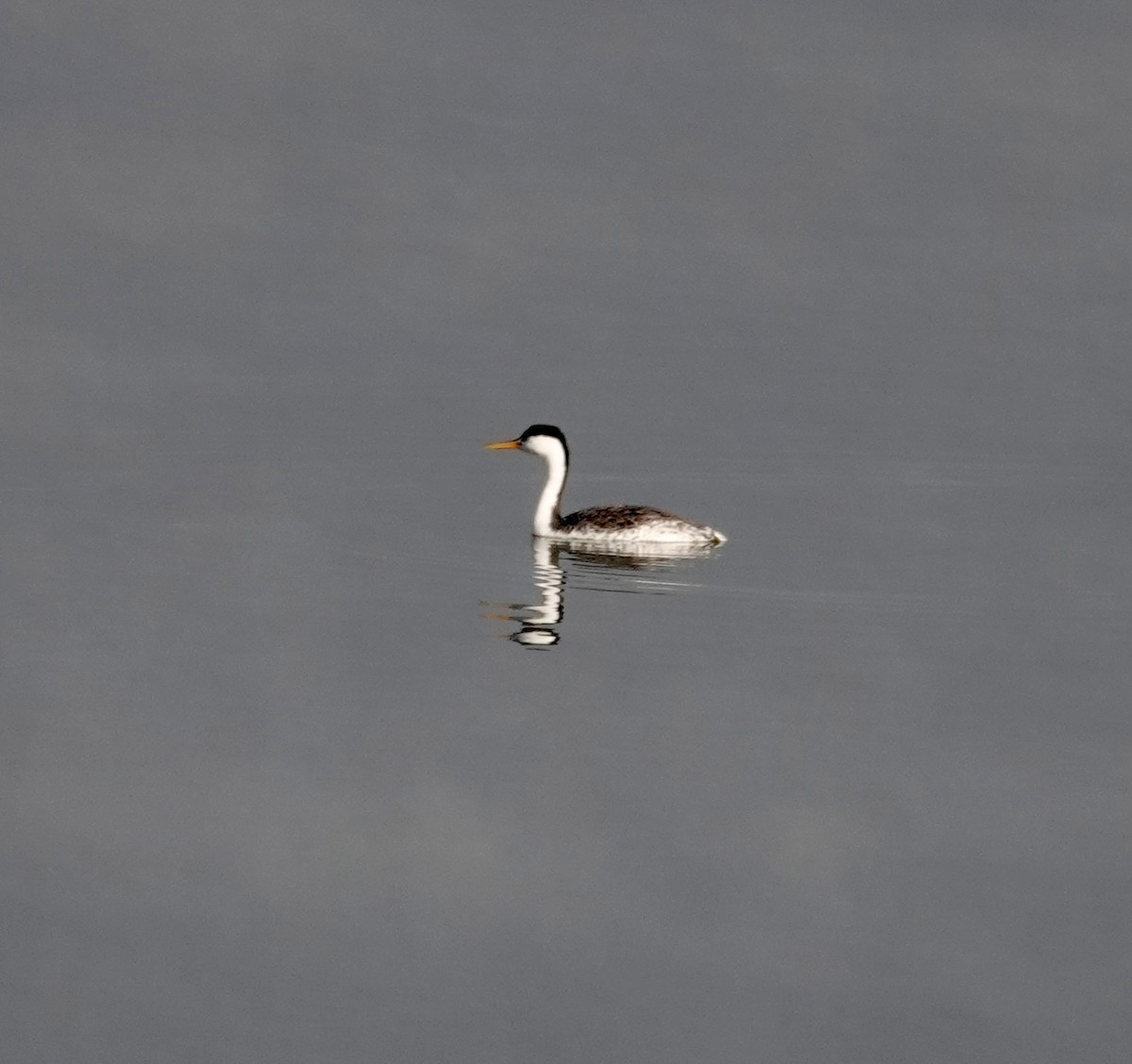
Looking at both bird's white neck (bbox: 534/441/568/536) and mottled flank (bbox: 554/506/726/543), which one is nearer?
mottled flank (bbox: 554/506/726/543)

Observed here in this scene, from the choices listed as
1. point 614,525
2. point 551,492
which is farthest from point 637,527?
point 551,492

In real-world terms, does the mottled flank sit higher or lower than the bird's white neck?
lower

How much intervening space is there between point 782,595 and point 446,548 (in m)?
3.25

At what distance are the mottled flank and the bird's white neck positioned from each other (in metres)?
0.20

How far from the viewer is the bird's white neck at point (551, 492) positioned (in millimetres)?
24203

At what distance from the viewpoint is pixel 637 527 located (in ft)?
77.4

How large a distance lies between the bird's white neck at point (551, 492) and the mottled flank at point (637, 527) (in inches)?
7.9

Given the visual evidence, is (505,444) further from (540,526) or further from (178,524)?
(178,524)

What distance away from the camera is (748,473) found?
27.0 m

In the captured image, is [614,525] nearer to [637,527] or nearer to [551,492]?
[637,527]

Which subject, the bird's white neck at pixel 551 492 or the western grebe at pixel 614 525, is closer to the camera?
the western grebe at pixel 614 525

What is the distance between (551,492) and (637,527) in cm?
140

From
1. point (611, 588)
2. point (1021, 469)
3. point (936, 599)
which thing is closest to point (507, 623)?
point (611, 588)

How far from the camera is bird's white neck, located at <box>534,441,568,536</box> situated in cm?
2420
